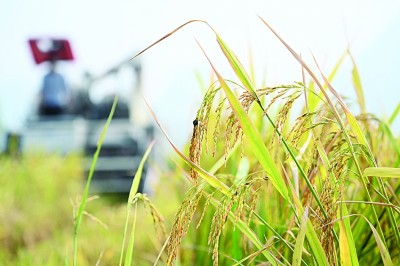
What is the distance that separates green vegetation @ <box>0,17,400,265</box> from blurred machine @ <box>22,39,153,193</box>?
0.63m

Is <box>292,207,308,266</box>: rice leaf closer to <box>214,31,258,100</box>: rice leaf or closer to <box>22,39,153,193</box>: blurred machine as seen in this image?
<box>214,31,258,100</box>: rice leaf

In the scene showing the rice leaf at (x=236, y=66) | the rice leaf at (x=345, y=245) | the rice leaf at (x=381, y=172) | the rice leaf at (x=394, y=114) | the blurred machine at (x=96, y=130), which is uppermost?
the rice leaf at (x=236, y=66)

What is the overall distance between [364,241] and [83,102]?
4279 millimetres

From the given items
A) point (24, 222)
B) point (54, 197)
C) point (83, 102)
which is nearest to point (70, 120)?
point (83, 102)

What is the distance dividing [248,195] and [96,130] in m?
3.87

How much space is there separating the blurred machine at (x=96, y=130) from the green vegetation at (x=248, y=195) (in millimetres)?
633

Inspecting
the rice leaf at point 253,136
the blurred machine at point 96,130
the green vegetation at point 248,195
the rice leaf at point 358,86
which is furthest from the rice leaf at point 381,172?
the blurred machine at point 96,130

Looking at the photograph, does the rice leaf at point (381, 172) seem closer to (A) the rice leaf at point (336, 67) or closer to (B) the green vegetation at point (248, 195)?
(B) the green vegetation at point (248, 195)

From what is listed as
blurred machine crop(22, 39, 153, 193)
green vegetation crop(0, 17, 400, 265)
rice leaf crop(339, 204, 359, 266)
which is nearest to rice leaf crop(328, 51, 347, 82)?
green vegetation crop(0, 17, 400, 265)

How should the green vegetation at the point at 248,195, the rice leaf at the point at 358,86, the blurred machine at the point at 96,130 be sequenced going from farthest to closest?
the blurred machine at the point at 96,130 → the rice leaf at the point at 358,86 → the green vegetation at the point at 248,195

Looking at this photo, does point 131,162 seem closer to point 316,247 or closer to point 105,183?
point 105,183

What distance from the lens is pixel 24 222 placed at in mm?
3320

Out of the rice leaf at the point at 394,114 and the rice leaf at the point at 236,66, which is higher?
the rice leaf at the point at 236,66

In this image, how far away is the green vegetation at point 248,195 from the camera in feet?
2.80
